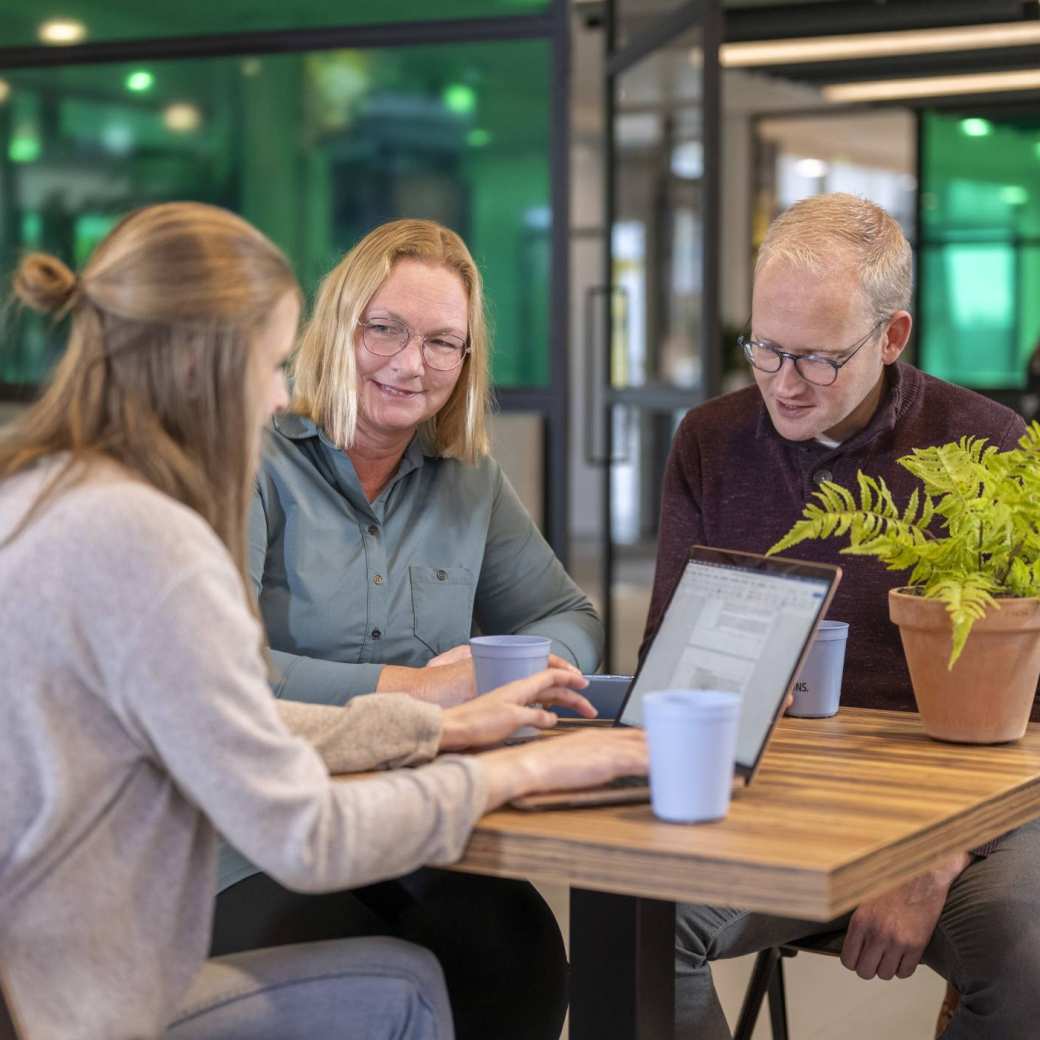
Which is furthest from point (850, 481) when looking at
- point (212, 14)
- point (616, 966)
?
point (212, 14)

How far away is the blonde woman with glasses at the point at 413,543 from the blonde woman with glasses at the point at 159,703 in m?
0.51

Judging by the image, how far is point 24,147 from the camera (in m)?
5.32

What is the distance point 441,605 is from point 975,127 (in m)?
7.41

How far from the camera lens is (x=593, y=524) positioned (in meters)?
13.7

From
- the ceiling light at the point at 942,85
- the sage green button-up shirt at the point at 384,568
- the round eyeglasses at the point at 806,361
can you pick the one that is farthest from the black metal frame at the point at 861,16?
the sage green button-up shirt at the point at 384,568

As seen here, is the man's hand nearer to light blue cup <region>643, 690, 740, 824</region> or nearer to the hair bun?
light blue cup <region>643, 690, 740, 824</region>

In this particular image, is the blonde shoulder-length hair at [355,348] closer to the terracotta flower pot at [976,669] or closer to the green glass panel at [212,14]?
the terracotta flower pot at [976,669]

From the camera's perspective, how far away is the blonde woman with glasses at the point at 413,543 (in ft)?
6.50

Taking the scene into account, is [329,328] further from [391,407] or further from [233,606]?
[233,606]

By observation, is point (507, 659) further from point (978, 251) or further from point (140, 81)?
point (978, 251)

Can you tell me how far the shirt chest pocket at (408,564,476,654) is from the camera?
2.20 metres

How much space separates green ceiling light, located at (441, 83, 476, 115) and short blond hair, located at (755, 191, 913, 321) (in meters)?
2.71

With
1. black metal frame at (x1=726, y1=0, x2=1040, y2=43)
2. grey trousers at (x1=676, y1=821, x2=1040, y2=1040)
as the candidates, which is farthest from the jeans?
black metal frame at (x1=726, y1=0, x2=1040, y2=43)

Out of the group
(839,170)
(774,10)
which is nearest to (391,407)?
(774,10)
